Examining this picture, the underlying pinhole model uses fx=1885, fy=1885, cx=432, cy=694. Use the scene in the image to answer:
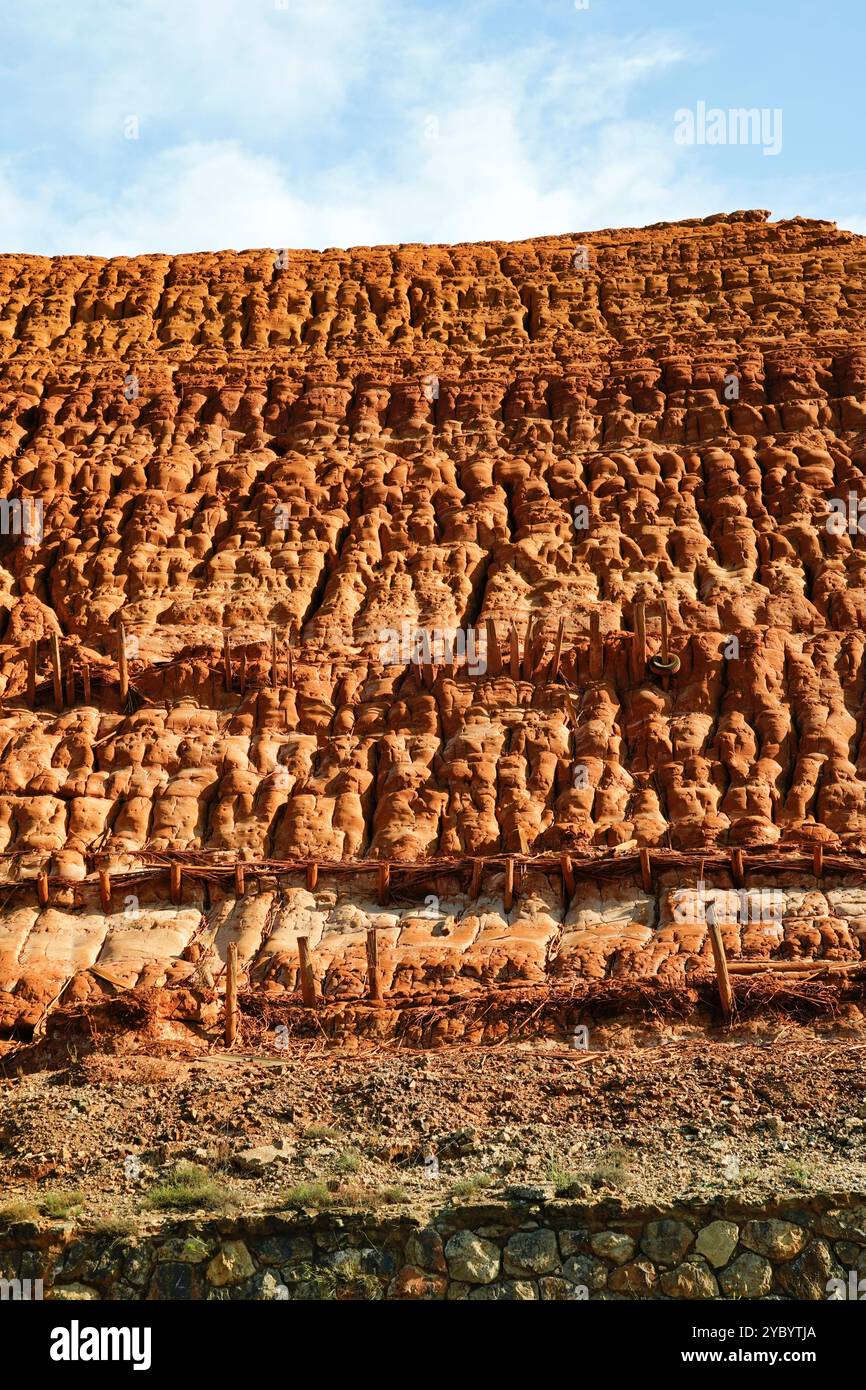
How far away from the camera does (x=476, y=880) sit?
846 inches

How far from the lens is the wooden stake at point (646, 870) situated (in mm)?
21250

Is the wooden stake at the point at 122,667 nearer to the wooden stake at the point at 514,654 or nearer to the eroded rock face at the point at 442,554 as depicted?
the eroded rock face at the point at 442,554

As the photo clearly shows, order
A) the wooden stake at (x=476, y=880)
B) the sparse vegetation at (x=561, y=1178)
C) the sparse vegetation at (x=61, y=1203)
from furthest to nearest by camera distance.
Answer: the wooden stake at (x=476, y=880) → the sparse vegetation at (x=61, y=1203) → the sparse vegetation at (x=561, y=1178)

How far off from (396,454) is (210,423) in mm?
3329

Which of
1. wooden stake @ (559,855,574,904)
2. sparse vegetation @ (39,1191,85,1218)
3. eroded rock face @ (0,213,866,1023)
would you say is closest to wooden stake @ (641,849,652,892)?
eroded rock face @ (0,213,866,1023)

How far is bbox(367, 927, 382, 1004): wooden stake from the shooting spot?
65.1 ft

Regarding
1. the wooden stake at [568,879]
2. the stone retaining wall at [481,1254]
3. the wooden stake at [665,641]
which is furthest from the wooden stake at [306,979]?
the wooden stake at [665,641]

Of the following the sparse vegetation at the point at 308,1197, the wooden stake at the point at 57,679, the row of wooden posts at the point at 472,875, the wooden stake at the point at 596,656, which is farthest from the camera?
the wooden stake at the point at 57,679

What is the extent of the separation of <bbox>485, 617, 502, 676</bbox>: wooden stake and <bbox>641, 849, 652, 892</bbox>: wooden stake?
13.5 ft

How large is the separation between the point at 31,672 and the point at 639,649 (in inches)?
323

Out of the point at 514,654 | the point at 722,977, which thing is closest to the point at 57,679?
the point at 514,654

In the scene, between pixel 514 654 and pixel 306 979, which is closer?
pixel 306 979

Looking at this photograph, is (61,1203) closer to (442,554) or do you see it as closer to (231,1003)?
(231,1003)

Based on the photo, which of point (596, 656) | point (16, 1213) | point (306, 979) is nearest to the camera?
point (16, 1213)
